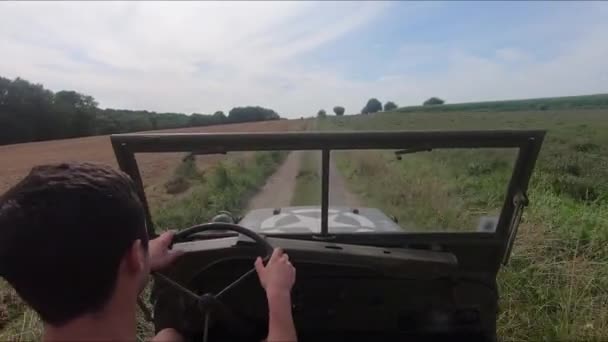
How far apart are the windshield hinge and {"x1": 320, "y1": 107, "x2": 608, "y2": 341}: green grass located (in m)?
0.16

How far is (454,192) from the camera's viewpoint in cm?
324

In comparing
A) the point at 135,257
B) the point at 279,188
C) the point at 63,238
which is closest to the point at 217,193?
the point at 279,188

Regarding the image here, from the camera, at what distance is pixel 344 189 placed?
8.84ft

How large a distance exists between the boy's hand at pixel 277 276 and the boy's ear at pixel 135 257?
1.47 feet

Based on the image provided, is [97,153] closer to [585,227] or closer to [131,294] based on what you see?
[131,294]

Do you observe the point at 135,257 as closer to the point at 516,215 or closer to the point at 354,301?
the point at 354,301

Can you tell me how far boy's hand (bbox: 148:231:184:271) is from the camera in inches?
83.6

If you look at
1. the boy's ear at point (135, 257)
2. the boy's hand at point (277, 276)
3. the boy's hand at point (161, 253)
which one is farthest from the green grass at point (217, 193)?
the boy's ear at point (135, 257)

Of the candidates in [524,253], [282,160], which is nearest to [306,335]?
[282,160]

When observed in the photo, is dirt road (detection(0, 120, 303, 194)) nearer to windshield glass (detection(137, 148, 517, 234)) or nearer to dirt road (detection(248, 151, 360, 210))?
windshield glass (detection(137, 148, 517, 234))

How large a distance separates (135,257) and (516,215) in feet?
6.40

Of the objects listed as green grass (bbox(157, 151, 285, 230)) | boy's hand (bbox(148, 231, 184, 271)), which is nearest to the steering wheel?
boy's hand (bbox(148, 231, 184, 271))

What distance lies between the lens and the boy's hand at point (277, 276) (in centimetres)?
166

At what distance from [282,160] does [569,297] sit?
336 cm
